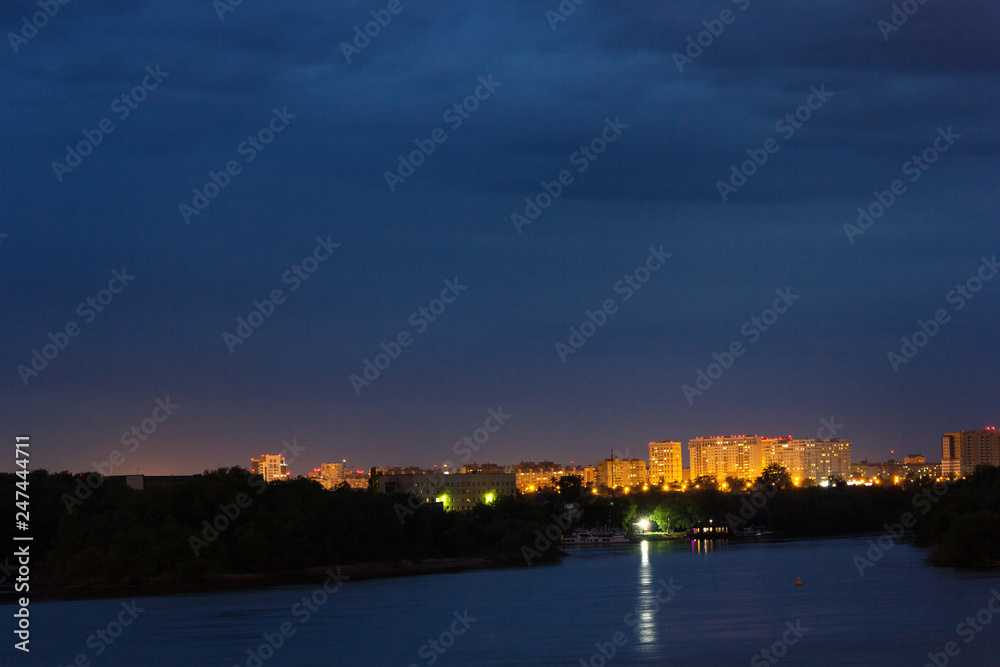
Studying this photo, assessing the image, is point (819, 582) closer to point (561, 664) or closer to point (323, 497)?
point (561, 664)

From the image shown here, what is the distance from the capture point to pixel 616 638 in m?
35.2

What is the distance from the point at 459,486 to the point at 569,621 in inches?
3674

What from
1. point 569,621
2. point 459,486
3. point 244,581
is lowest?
point 569,621

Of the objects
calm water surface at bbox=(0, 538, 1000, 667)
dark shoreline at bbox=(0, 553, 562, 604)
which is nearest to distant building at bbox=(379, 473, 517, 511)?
dark shoreline at bbox=(0, 553, 562, 604)

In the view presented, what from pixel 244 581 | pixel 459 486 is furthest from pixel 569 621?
pixel 459 486

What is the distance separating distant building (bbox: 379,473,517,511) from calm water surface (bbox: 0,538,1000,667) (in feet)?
218

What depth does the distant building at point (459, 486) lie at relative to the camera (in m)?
128

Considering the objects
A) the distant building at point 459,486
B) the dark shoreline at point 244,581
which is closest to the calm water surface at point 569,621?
the dark shoreline at point 244,581

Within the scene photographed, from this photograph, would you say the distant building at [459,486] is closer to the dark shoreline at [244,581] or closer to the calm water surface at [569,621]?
the dark shoreline at [244,581]

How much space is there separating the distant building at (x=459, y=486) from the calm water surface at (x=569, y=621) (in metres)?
66.6

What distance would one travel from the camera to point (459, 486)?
13275cm

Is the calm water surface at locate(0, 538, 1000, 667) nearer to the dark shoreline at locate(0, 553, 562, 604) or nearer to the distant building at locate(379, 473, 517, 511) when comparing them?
the dark shoreline at locate(0, 553, 562, 604)

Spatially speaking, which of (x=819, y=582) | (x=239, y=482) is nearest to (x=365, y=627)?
(x=819, y=582)

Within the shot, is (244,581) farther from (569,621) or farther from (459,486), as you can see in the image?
(459,486)
